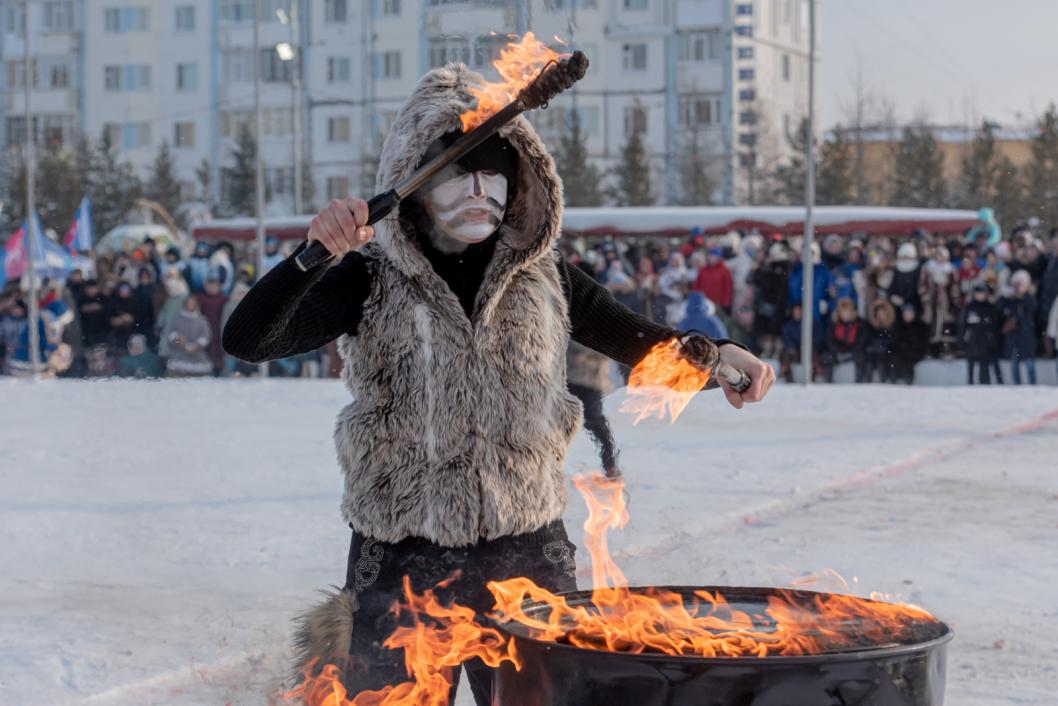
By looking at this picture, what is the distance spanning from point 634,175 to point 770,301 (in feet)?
85.9

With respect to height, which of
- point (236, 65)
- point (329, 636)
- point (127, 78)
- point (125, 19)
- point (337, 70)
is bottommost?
point (329, 636)

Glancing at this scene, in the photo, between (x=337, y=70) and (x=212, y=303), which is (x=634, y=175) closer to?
(x=337, y=70)

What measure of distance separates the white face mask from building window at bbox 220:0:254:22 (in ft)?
198

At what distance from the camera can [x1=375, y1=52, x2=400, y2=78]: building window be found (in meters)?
51.1

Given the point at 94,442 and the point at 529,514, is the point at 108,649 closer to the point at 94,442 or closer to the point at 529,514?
the point at 529,514

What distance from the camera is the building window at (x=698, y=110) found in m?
51.9

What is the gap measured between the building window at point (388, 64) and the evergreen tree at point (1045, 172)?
21659mm

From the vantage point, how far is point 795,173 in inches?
1757

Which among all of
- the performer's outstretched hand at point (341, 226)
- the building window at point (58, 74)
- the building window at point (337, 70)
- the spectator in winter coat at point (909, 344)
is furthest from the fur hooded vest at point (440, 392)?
the building window at point (58, 74)

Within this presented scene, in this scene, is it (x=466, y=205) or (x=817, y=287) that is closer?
(x=466, y=205)

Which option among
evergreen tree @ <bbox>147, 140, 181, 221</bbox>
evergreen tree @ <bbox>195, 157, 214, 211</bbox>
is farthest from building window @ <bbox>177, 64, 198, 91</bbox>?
evergreen tree @ <bbox>147, 140, 181, 221</bbox>

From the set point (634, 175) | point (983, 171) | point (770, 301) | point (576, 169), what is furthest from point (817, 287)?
point (634, 175)

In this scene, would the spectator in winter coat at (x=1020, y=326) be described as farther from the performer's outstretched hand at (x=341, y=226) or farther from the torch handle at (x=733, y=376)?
the performer's outstretched hand at (x=341, y=226)

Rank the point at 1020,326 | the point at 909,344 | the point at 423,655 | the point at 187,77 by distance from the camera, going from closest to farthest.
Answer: the point at 423,655 → the point at 1020,326 → the point at 909,344 → the point at 187,77
